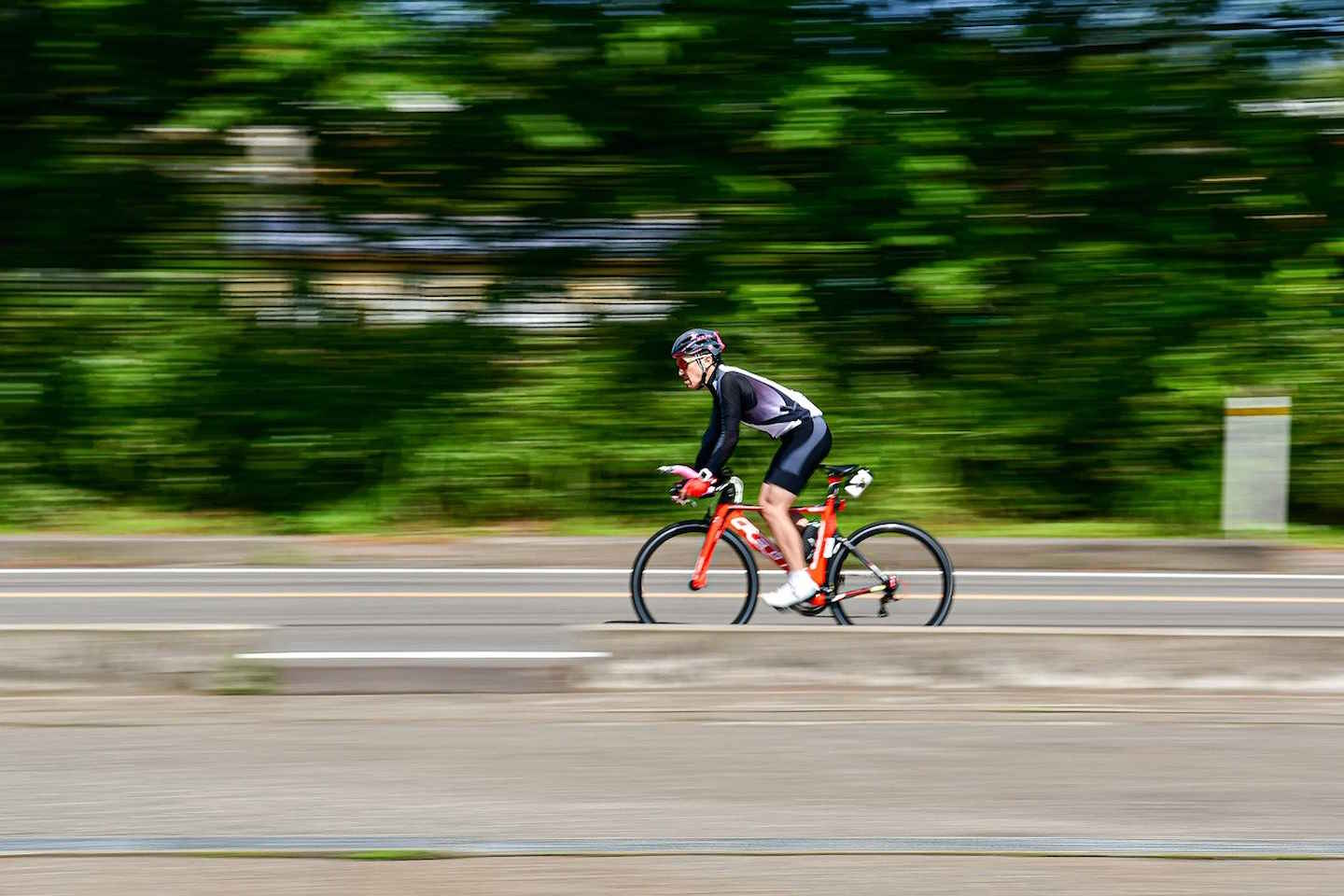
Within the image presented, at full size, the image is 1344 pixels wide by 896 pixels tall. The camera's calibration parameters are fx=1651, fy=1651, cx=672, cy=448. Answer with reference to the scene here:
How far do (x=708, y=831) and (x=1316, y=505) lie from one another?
11204 millimetres

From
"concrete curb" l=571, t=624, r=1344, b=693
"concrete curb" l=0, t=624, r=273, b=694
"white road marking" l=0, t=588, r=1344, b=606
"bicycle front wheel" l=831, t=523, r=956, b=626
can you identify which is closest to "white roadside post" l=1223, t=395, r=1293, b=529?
"white road marking" l=0, t=588, r=1344, b=606

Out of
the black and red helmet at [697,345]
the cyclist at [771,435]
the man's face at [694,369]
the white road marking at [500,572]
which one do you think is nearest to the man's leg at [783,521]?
the cyclist at [771,435]

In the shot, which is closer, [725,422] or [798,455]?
[725,422]

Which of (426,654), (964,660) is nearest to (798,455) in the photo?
(964,660)

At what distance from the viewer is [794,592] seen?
8.23 meters

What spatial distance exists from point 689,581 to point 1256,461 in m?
6.72

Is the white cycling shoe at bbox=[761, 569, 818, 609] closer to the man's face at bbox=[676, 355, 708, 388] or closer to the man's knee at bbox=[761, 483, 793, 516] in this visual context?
the man's knee at bbox=[761, 483, 793, 516]

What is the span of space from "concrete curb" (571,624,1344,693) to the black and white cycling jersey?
3.49 ft

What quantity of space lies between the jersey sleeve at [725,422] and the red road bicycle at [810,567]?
0.22m

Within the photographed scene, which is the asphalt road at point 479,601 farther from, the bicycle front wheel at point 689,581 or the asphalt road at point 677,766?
the asphalt road at point 677,766

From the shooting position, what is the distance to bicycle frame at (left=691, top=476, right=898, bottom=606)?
830 cm

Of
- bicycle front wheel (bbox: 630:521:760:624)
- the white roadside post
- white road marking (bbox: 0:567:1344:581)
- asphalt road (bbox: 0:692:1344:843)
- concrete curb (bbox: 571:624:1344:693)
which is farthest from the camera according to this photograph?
the white roadside post

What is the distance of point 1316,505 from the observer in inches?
576

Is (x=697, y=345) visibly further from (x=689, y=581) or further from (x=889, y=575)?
(x=889, y=575)
